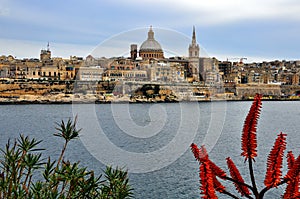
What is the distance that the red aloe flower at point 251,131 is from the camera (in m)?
1.08

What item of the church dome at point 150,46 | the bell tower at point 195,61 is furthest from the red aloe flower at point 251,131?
the church dome at point 150,46

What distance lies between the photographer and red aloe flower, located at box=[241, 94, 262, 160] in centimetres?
108

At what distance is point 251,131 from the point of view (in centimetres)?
108

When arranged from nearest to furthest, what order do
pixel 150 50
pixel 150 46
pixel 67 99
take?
pixel 67 99, pixel 150 50, pixel 150 46

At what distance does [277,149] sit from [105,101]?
141ft

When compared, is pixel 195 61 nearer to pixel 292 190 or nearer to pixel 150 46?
pixel 150 46

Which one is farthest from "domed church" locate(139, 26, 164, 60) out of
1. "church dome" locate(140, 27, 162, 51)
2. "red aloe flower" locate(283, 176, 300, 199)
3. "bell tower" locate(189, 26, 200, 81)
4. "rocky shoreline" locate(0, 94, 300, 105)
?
"red aloe flower" locate(283, 176, 300, 199)

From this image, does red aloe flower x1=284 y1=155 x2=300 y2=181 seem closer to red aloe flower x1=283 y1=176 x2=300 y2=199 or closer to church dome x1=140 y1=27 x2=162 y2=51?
red aloe flower x1=283 y1=176 x2=300 y2=199

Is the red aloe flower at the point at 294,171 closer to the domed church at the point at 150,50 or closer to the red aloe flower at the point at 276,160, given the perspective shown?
the red aloe flower at the point at 276,160

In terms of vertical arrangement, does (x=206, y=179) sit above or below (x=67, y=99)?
above

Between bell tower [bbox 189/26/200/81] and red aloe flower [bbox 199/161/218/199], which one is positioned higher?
bell tower [bbox 189/26/200/81]

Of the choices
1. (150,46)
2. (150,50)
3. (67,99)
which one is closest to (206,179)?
(67,99)

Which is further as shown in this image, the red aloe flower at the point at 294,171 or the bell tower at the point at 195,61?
the bell tower at the point at 195,61

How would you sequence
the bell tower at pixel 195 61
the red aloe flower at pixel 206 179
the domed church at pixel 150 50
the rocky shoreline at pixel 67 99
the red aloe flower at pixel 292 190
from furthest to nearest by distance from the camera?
the domed church at pixel 150 50 < the bell tower at pixel 195 61 < the rocky shoreline at pixel 67 99 < the red aloe flower at pixel 292 190 < the red aloe flower at pixel 206 179
